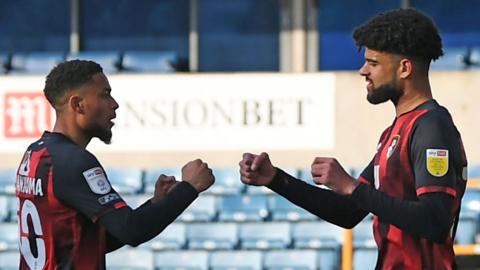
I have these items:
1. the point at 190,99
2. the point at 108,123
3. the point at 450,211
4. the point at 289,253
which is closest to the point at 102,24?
the point at 190,99

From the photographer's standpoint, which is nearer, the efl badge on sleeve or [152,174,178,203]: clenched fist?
the efl badge on sleeve

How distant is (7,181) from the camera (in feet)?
33.6

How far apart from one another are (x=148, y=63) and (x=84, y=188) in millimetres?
6796

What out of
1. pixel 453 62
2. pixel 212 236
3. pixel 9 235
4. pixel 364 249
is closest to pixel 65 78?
pixel 364 249

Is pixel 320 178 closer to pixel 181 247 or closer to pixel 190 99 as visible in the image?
pixel 181 247

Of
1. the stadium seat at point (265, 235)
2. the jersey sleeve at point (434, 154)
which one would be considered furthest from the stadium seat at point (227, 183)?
the jersey sleeve at point (434, 154)

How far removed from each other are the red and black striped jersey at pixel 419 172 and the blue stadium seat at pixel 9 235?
624 centimetres

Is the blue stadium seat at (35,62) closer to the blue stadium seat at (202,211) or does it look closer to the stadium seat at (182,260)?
the blue stadium seat at (202,211)

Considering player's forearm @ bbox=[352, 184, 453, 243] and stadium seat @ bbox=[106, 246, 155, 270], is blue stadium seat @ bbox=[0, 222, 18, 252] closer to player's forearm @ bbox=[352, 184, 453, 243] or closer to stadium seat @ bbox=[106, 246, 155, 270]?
stadium seat @ bbox=[106, 246, 155, 270]

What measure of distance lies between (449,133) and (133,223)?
997mm

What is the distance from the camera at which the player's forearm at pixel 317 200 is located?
13.2 ft

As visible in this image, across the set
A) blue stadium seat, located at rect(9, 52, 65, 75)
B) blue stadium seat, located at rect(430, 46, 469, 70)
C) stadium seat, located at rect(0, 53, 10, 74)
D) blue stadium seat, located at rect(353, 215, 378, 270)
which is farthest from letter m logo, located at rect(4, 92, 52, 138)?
blue stadium seat, located at rect(430, 46, 469, 70)

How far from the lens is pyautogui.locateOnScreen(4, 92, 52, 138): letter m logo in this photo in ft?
34.6

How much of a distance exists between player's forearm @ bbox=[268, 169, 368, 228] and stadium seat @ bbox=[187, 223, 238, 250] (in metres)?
5.27
